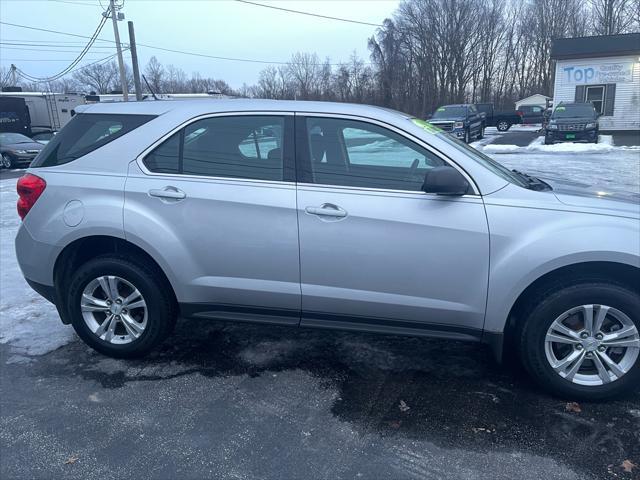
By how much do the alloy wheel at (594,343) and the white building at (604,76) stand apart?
87.0ft

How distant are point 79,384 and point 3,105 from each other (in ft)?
94.3

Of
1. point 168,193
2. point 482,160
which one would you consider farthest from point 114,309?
point 482,160

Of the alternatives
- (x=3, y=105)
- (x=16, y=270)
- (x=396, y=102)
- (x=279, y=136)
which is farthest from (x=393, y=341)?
(x=396, y=102)

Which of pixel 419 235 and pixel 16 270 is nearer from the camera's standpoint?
pixel 419 235

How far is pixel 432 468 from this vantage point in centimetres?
266

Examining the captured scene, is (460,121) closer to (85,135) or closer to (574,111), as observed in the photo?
(574,111)

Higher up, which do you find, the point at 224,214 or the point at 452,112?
the point at 452,112

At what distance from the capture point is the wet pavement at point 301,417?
2688 millimetres

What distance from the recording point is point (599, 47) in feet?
85.1

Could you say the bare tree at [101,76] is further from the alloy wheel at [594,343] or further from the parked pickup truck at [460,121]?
the alloy wheel at [594,343]

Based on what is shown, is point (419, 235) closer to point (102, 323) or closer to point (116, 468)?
point (116, 468)

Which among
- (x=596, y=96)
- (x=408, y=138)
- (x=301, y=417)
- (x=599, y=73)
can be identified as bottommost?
(x=301, y=417)

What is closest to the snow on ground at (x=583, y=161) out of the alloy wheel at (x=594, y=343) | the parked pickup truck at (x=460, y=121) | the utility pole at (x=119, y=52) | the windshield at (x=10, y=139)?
A: the parked pickup truck at (x=460, y=121)

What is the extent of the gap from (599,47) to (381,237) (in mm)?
28246
